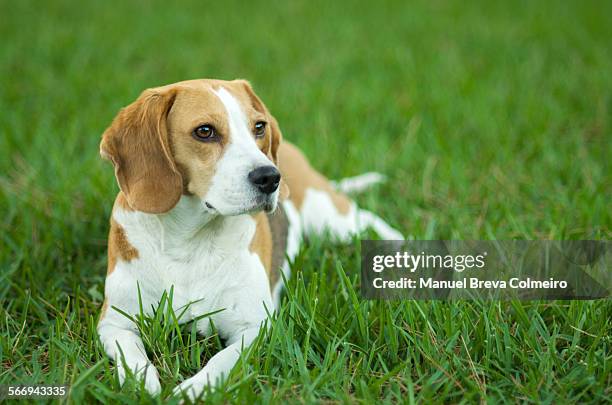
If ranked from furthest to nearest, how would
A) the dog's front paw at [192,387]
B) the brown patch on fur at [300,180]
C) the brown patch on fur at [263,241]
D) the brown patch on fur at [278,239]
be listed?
1. the brown patch on fur at [300,180]
2. the brown patch on fur at [278,239]
3. the brown patch on fur at [263,241]
4. the dog's front paw at [192,387]

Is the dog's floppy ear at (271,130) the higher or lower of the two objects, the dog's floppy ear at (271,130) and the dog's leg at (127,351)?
the higher

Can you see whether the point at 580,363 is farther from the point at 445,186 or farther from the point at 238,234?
the point at 445,186

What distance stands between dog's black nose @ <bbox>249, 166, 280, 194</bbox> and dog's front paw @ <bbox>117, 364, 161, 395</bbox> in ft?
3.23

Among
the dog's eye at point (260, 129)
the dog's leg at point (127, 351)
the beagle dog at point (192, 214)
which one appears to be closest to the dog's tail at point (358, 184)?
the beagle dog at point (192, 214)

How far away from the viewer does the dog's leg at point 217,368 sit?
9.35ft

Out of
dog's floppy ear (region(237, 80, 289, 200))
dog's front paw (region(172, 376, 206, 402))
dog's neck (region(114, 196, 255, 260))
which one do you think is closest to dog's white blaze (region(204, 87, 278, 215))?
dog's neck (region(114, 196, 255, 260))

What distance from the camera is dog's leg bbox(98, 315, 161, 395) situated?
2912 mm

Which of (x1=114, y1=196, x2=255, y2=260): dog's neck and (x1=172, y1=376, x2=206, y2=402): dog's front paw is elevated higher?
(x1=114, y1=196, x2=255, y2=260): dog's neck

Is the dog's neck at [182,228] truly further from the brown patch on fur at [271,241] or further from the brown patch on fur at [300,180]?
the brown patch on fur at [300,180]

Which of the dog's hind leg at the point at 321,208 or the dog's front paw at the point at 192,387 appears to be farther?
the dog's hind leg at the point at 321,208

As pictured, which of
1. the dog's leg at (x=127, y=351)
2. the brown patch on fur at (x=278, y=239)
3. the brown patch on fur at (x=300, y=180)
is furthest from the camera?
the brown patch on fur at (x=300, y=180)

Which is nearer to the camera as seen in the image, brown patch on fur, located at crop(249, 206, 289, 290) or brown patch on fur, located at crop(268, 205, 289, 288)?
brown patch on fur, located at crop(249, 206, 289, 290)

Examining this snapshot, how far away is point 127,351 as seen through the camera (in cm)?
310

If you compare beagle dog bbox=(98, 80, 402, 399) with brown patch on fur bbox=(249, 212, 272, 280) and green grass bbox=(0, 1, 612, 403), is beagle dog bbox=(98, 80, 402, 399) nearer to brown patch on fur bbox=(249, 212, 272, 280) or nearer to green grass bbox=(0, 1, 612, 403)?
brown patch on fur bbox=(249, 212, 272, 280)
